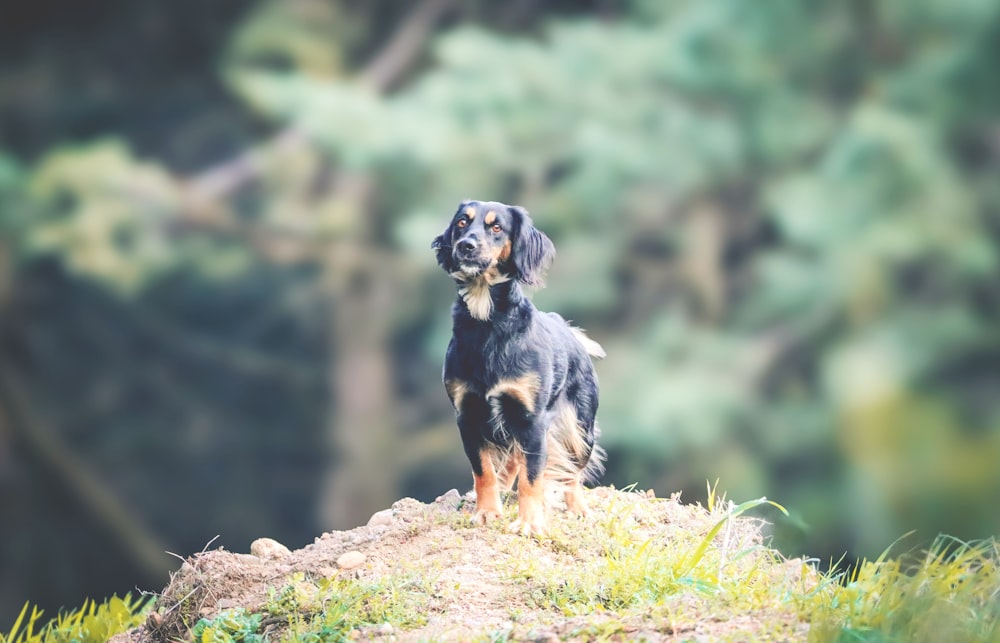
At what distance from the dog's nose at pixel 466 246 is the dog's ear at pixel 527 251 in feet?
0.64

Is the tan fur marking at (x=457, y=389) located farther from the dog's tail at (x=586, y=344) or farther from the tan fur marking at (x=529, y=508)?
the dog's tail at (x=586, y=344)

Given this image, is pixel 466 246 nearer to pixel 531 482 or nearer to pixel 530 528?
pixel 531 482

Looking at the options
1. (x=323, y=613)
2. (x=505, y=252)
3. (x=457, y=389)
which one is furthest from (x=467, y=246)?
(x=323, y=613)

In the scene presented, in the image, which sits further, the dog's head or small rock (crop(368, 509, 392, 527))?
small rock (crop(368, 509, 392, 527))

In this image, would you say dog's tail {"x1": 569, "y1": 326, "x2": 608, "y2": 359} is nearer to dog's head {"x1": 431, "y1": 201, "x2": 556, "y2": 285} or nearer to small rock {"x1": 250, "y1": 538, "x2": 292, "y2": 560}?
dog's head {"x1": 431, "y1": 201, "x2": 556, "y2": 285}

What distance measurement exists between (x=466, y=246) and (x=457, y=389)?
0.52 metres

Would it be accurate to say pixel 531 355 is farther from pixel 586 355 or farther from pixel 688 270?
pixel 688 270

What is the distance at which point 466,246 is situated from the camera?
359 cm

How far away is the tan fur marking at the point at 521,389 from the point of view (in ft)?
12.2

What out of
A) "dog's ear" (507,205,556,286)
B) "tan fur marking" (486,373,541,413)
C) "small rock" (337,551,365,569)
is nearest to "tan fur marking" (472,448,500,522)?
"tan fur marking" (486,373,541,413)

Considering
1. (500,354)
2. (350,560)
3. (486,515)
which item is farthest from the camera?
(486,515)

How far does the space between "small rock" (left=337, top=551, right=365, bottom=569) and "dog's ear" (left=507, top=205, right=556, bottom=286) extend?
1.05 metres

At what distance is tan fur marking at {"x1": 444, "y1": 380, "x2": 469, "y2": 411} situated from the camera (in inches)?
149

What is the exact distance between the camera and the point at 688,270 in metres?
8.27
